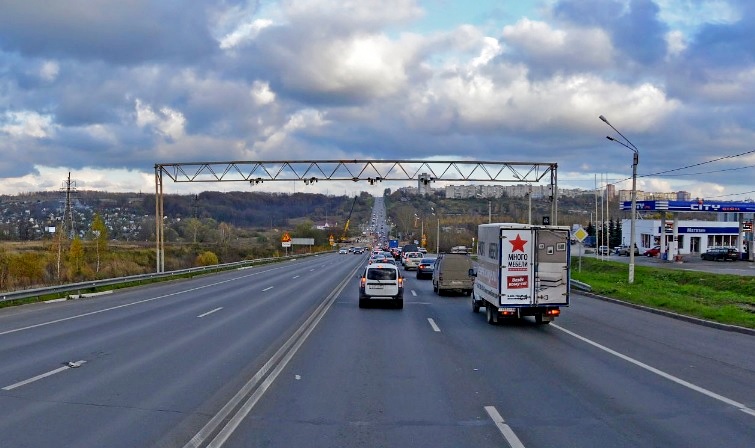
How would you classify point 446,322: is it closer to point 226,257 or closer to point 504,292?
point 504,292

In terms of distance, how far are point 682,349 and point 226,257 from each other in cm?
7491

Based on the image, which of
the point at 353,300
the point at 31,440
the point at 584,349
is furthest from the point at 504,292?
the point at 31,440

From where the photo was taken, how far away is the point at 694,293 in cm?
3441

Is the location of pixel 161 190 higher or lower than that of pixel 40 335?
higher

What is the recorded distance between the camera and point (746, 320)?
798 inches

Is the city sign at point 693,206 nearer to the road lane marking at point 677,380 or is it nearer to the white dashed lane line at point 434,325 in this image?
the white dashed lane line at point 434,325

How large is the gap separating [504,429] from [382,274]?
57.3 ft

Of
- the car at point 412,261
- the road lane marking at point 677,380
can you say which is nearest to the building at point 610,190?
the car at point 412,261

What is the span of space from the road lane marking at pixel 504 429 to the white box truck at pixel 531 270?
9.96 metres

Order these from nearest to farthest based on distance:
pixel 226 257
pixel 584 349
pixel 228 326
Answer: pixel 584 349
pixel 228 326
pixel 226 257

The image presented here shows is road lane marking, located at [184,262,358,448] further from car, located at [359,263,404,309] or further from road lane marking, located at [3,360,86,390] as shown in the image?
car, located at [359,263,404,309]

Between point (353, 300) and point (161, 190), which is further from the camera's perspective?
point (161, 190)

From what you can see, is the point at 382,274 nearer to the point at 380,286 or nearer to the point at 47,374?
the point at 380,286

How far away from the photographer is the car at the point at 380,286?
25.2 meters
